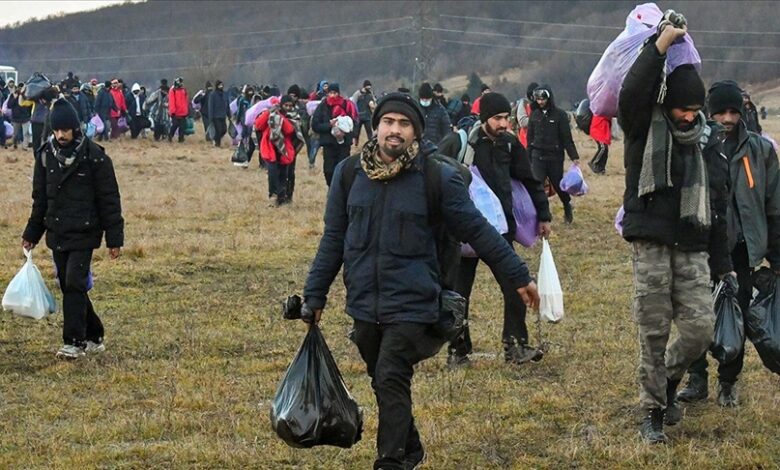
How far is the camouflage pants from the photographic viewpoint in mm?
6238

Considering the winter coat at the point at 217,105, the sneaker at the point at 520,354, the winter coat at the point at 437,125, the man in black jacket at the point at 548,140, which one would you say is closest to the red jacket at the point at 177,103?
the winter coat at the point at 217,105

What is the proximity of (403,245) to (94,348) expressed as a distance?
13.5ft

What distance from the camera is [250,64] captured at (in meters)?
103

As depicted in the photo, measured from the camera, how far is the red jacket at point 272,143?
17531 mm

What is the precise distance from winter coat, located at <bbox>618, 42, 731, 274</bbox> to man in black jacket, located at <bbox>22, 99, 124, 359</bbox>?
3.66m

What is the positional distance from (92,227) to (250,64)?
96.2 meters

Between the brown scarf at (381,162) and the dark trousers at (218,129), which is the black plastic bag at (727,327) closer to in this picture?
the brown scarf at (381,162)

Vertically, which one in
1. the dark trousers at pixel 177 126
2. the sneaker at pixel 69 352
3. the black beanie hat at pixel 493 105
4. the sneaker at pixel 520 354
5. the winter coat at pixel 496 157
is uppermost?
the black beanie hat at pixel 493 105

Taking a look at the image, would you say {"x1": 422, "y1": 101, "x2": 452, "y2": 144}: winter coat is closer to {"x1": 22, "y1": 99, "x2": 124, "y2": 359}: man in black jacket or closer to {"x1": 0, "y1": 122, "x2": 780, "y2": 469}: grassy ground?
{"x1": 0, "y1": 122, "x2": 780, "y2": 469}: grassy ground

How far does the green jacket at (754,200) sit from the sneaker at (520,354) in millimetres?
1794

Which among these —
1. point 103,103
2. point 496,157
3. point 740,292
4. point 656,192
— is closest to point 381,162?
point 656,192

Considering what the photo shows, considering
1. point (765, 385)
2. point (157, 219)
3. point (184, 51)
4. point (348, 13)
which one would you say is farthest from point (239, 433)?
point (348, 13)

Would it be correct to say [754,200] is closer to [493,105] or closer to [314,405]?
[493,105]

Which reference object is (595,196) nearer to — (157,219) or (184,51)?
(157,219)
